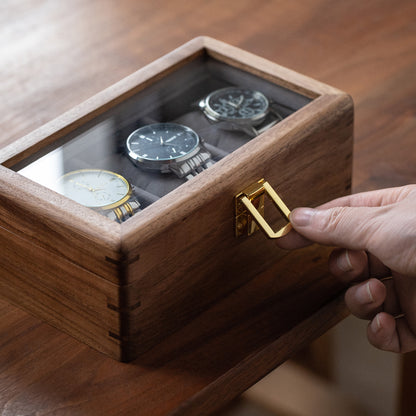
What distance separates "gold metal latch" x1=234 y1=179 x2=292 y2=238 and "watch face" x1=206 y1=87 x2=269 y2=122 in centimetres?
15

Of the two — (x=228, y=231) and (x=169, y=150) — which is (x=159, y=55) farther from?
(x=228, y=231)

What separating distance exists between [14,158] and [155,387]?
33 cm

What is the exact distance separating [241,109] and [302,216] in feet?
0.73

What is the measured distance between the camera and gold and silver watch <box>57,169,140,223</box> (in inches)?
42.2

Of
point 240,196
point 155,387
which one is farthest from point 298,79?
point 155,387

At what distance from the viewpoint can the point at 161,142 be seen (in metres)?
1.20

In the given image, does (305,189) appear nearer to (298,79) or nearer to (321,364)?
(298,79)

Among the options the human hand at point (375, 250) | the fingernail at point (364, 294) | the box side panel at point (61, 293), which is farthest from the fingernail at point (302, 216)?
the box side panel at point (61, 293)

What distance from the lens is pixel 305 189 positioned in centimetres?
123

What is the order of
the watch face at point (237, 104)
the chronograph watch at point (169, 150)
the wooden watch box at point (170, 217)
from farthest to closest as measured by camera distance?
the watch face at point (237, 104), the chronograph watch at point (169, 150), the wooden watch box at point (170, 217)

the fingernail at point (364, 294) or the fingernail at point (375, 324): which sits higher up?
the fingernail at point (364, 294)

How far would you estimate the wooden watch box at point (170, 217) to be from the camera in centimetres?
103

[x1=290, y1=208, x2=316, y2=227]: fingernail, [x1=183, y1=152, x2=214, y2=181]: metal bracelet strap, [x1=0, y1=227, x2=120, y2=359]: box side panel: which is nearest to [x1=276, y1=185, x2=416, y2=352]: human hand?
[x1=290, y1=208, x2=316, y2=227]: fingernail

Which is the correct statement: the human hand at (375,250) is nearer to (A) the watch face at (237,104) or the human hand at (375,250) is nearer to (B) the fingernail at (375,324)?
(B) the fingernail at (375,324)
